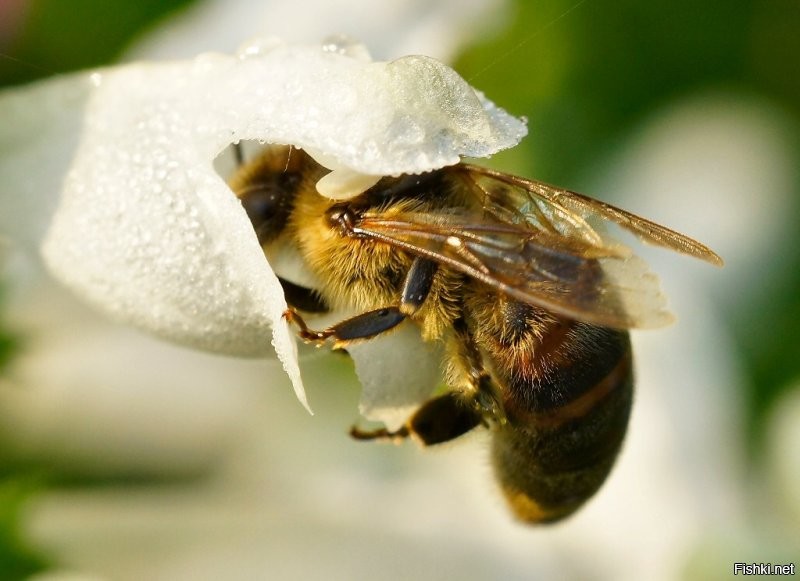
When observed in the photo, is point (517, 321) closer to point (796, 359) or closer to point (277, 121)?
point (277, 121)

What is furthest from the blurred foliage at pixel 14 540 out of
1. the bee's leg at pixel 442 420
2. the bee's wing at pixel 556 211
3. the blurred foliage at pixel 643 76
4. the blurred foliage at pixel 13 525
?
the blurred foliage at pixel 643 76

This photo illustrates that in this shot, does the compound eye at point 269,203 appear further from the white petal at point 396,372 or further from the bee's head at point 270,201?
the white petal at point 396,372

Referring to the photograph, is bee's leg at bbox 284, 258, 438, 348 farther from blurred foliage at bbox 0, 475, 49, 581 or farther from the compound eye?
blurred foliage at bbox 0, 475, 49, 581

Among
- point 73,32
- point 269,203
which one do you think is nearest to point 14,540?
point 269,203

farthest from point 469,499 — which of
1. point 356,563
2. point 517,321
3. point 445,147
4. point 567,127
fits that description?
point 445,147

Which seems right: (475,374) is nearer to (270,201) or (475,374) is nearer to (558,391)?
(558,391)
